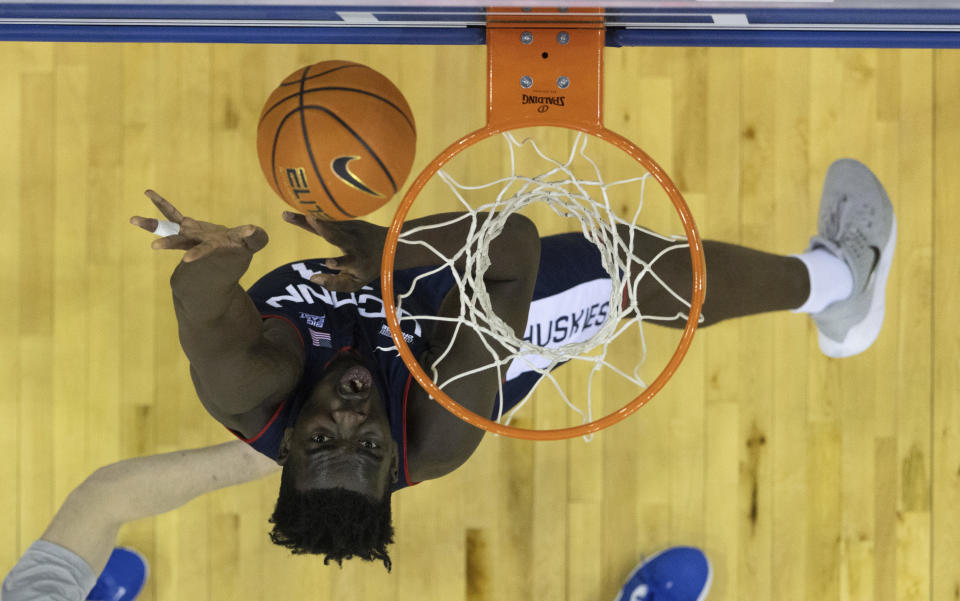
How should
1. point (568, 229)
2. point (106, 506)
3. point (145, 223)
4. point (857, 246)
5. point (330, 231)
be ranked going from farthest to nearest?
point (568, 229)
point (857, 246)
point (106, 506)
point (330, 231)
point (145, 223)

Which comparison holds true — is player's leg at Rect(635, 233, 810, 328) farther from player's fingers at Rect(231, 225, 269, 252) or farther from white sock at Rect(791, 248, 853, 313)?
player's fingers at Rect(231, 225, 269, 252)

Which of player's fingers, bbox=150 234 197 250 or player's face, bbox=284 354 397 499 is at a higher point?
player's fingers, bbox=150 234 197 250

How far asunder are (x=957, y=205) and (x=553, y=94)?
139 cm

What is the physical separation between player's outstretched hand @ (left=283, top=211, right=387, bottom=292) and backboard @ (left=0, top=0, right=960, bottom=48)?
0.30 m

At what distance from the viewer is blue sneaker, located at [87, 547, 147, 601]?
6.50 feet

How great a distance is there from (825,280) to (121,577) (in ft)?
6.05

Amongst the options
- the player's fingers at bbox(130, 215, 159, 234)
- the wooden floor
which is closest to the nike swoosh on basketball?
the player's fingers at bbox(130, 215, 159, 234)

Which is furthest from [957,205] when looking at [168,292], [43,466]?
[43,466]

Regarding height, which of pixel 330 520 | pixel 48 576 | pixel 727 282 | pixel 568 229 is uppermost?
pixel 568 229

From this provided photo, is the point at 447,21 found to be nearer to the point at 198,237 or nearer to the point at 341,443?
the point at 198,237

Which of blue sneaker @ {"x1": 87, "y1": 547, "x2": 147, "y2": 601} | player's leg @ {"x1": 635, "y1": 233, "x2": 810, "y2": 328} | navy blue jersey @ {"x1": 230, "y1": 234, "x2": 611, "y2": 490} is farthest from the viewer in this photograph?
blue sneaker @ {"x1": 87, "y1": 547, "x2": 147, "y2": 601}

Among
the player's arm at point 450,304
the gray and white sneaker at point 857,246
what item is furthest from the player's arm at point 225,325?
the gray and white sneaker at point 857,246

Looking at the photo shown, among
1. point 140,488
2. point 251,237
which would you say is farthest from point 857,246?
point 140,488

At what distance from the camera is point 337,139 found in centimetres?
134
